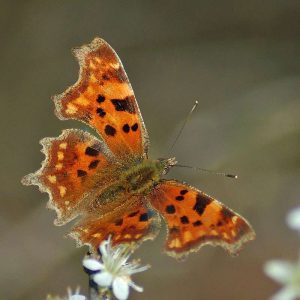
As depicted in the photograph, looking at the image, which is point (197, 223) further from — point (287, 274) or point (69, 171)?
point (287, 274)

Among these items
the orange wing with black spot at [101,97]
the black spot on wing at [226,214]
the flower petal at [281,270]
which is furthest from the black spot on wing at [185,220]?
the flower petal at [281,270]

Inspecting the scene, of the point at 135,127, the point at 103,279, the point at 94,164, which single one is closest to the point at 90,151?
the point at 94,164

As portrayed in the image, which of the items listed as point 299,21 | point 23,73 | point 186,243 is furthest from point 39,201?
point 186,243

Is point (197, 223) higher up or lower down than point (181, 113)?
lower down

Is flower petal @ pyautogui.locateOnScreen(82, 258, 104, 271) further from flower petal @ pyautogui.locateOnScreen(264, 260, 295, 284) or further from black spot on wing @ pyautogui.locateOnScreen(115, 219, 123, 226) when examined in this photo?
flower petal @ pyautogui.locateOnScreen(264, 260, 295, 284)

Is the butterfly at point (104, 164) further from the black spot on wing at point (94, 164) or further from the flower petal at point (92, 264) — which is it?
the flower petal at point (92, 264)

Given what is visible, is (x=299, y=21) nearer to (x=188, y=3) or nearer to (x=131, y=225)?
(x=188, y=3)
